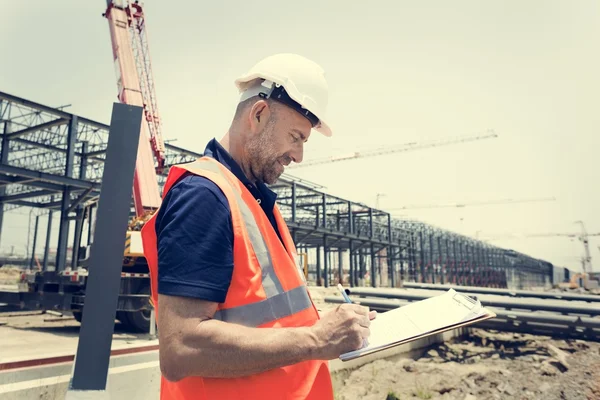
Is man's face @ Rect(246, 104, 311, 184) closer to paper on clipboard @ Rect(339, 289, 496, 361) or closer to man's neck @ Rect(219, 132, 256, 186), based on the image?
man's neck @ Rect(219, 132, 256, 186)

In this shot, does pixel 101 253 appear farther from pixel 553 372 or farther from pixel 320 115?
pixel 553 372

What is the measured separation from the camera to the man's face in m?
1.45

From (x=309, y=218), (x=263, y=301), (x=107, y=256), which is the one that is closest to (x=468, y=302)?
(x=263, y=301)

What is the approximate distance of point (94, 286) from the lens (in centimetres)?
238

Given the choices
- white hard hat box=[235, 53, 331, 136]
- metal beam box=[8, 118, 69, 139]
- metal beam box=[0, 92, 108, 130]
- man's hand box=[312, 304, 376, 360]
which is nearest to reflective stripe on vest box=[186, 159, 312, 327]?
man's hand box=[312, 304, 376, 360]

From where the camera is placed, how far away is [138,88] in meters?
10.2

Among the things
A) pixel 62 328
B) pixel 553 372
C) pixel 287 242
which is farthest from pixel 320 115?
pixel 62 328

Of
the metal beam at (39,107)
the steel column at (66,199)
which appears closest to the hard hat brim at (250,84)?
the metal beam at (39,107)

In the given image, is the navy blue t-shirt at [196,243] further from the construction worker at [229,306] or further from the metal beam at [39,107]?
A: the metal beam at [39,107]

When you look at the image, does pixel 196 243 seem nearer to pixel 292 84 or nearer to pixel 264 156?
pixel 264 156

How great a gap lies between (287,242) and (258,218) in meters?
0.29

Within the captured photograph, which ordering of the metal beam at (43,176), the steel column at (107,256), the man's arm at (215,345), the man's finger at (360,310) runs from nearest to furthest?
the man's arm at (215,345)
the man's finger at (360,310)
the steel column at (107,256)
the metal beam at (43,176)

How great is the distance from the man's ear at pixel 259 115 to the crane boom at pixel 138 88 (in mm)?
7238

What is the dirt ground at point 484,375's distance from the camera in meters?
4.64
